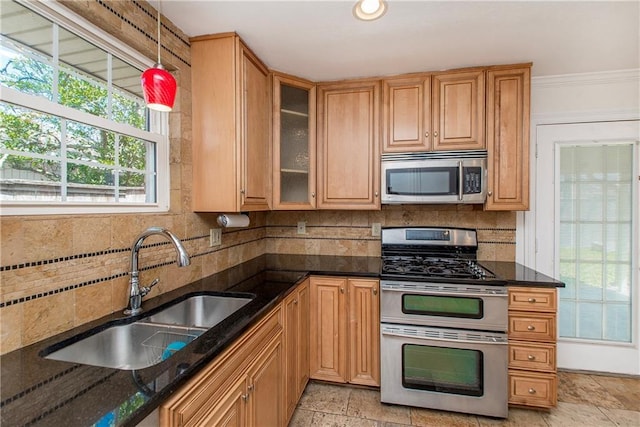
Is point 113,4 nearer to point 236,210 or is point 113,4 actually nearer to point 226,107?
point 226,107

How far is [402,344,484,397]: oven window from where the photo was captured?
75.4 inches

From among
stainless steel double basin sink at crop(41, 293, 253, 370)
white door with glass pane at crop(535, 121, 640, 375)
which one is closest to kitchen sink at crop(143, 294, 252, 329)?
stainless steel double basin sink at crop(41, 293, 253, 370)

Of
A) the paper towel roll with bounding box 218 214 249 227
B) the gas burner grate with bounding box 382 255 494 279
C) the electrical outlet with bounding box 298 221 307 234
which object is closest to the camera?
the paper towel roll with bounding box 218 214 249 227

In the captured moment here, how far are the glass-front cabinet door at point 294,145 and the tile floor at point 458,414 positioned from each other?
4.49 ft

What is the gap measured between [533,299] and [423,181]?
1.00 metres

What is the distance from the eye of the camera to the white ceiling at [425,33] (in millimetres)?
1547

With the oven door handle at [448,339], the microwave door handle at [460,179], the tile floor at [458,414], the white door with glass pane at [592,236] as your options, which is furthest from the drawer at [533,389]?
the microwave door handle at [460,179]

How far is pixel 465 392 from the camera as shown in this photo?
192 cm

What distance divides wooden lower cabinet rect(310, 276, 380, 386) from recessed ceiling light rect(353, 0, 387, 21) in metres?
1.54

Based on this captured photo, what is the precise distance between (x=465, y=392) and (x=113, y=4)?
2751mm

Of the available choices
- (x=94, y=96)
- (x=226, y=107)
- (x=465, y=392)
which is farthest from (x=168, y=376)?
(x=465, y=392)

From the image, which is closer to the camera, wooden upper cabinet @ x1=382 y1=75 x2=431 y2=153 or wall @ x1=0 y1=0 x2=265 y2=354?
wall @ x1=0 y1=0 x2=265 y2=354

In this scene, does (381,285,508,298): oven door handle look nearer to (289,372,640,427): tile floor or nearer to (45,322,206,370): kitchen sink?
(289,372,640,427): tile floor

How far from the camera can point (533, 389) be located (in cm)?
189
